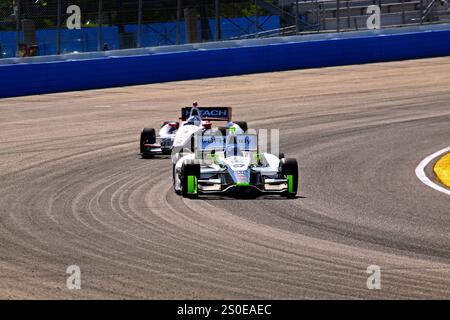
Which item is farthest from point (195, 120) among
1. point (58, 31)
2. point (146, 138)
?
point (58, 31)

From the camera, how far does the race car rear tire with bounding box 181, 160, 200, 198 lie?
45.8 feet

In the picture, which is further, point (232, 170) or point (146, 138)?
point (146, 138)

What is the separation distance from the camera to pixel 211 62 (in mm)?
35750

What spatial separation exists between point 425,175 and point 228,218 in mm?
4270

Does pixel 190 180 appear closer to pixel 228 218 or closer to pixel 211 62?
pixel 228 218

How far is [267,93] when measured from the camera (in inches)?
1192

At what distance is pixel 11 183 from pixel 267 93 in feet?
50.0

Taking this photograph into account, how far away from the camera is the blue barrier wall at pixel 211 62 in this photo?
3266 cm

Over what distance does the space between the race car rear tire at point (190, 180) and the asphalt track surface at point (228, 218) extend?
16 centimetres

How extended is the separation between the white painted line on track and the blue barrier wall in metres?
16.3

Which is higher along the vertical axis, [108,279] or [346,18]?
[346,18]

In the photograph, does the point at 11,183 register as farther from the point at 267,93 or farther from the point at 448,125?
the point at 267,93
